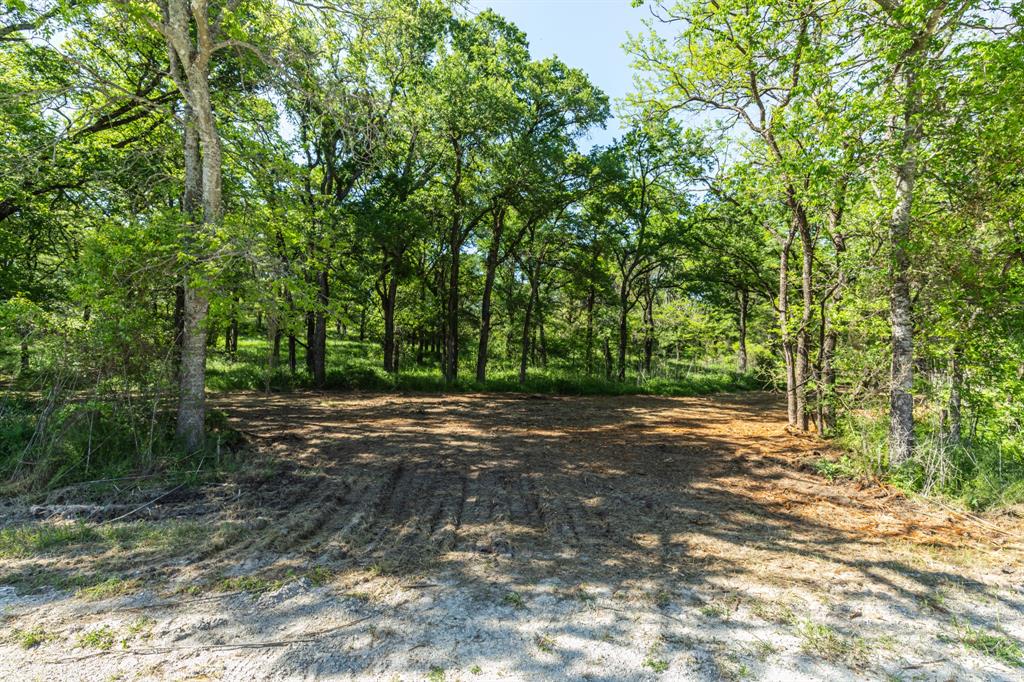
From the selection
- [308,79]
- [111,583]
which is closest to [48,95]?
[308,79]

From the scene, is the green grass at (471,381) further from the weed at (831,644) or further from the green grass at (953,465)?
the weed at (831,644)

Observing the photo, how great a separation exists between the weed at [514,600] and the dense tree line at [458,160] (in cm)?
458

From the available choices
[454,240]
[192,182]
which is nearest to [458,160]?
[454,240]

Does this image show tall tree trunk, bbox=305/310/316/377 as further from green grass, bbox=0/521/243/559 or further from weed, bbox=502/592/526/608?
weed, bbox=502/592/526/608

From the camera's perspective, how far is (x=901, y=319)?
6.20 m

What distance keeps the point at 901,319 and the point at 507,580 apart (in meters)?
6.13

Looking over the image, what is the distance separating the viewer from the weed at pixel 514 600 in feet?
10.7

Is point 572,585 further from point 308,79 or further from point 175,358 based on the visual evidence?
point 308,79

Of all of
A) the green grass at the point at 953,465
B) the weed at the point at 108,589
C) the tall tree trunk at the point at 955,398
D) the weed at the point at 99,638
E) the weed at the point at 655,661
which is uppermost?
the tall tree trunk at the point at 955,398

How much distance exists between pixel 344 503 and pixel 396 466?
59.3 inches

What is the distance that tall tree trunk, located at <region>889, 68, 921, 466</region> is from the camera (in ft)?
19.8

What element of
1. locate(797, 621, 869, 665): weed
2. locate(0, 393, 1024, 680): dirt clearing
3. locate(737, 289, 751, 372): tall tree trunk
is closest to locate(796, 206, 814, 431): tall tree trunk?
locate(0, 393, 1024, 680): dirt clearing

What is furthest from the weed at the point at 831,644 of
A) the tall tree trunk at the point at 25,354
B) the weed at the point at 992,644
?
the tall tree trunk at the point at 25,354

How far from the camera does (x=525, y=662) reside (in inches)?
105
